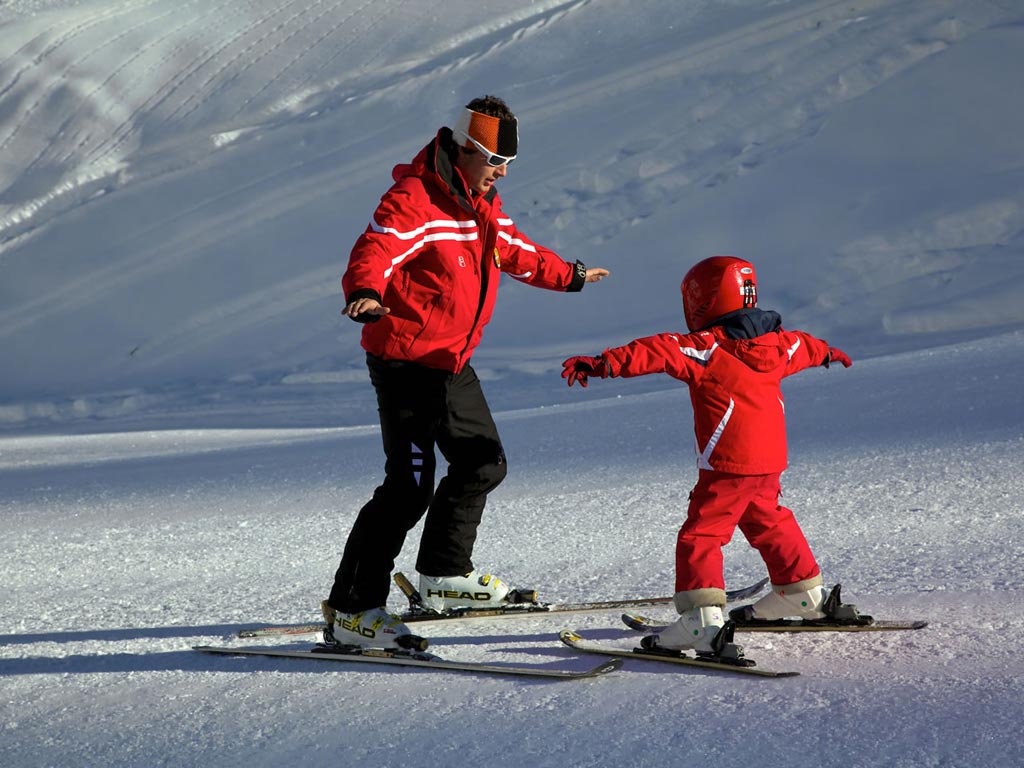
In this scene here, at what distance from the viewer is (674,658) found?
11.0 feet

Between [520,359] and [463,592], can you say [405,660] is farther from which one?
[520,359]

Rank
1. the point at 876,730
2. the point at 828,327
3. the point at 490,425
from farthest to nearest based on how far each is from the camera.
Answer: the point at 828,327
the point at 490,425
the point at 876,730

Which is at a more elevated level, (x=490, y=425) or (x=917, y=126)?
(x=917, y=126)

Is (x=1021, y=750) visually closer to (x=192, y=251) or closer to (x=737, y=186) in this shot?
(x=737, y=186)

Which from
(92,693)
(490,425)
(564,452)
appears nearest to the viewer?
(92,693)

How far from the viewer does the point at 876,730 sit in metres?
2.75

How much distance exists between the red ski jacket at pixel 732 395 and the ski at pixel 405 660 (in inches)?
24.4

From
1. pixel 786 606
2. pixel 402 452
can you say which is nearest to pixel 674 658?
pixel 786 606

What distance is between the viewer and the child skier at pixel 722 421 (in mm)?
3367

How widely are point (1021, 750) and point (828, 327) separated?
28.3 feet

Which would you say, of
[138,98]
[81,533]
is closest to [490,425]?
[81,533]

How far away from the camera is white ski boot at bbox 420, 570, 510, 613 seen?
4176mm

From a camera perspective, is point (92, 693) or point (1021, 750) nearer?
point (1021, 750)

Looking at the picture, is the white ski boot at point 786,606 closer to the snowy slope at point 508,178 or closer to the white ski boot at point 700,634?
the white ski boot at point 700,634
